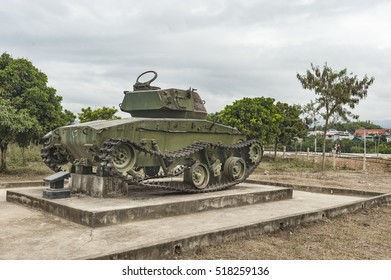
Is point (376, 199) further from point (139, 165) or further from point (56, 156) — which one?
point (56, 156)

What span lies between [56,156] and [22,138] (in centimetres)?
528

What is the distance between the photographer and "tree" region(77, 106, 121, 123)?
1085 inches

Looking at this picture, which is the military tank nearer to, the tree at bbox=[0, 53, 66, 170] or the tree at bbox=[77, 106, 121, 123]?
the tree at bbox=[0, 53, 66, 170]

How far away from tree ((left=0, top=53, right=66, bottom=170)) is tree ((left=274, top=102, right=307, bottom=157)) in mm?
18597

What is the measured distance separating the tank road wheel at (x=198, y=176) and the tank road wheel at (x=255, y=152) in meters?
2.10

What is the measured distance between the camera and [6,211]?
8.96 m

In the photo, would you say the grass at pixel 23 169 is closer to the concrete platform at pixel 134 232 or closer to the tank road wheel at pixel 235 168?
the concrete platform at pixel 134 232

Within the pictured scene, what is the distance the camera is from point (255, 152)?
12867 millimetres

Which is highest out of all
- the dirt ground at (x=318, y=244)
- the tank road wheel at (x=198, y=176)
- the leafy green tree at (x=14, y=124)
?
the leafy green tree at (x=14, y=124)

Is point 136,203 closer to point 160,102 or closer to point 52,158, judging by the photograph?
point 160,102

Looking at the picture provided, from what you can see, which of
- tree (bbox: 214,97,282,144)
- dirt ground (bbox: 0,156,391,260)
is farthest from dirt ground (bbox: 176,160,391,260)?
tree (bbox: 214,97,282,144)

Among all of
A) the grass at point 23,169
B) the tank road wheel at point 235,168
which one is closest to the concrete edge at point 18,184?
the grass at point 23,169

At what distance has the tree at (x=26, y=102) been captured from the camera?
50.1 feet

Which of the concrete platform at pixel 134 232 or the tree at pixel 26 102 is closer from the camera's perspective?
the concrete platform at pixel 134 232
